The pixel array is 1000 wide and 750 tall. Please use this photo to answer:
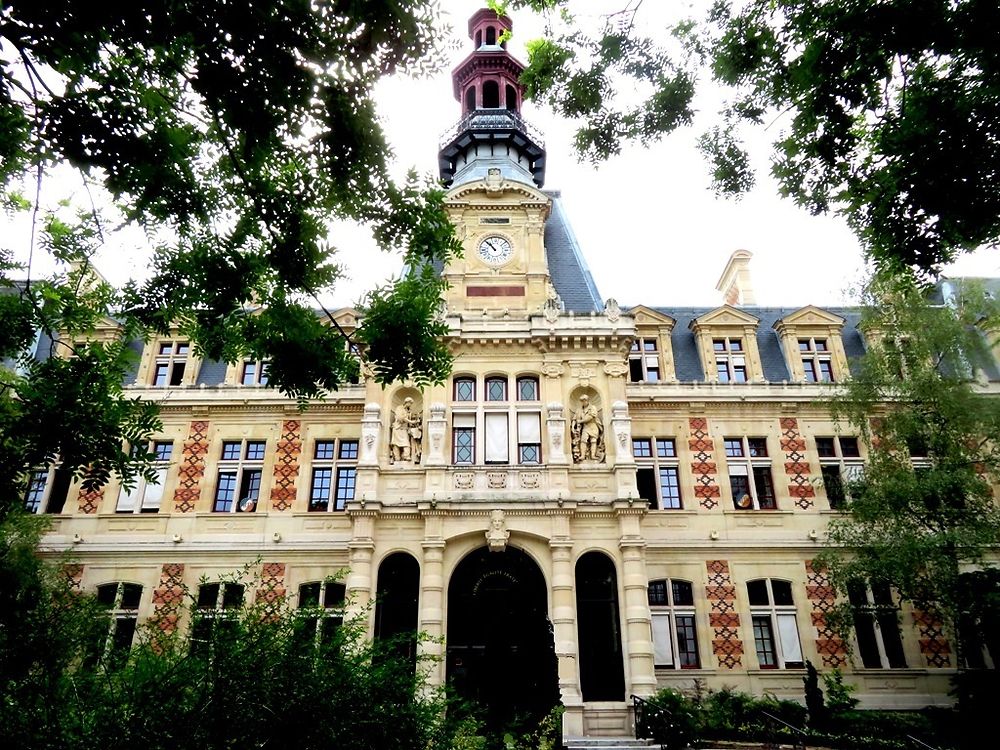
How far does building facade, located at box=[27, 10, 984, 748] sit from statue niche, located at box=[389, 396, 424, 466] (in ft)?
0.33

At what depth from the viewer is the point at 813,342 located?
26.9 meters

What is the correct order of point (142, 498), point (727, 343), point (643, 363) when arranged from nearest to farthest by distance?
point (142, 498) → point (643, 363) → point (727, 343)

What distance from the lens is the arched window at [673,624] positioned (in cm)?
2158

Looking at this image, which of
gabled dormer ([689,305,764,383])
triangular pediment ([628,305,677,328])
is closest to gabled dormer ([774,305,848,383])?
gabled dormer ([689,305,764,383])

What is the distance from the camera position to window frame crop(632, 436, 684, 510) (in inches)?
942

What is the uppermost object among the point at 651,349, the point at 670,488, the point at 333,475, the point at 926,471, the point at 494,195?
the point at 494,195

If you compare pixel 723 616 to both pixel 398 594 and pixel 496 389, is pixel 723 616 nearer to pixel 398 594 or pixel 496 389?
pixel 496 389

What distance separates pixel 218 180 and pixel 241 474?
1804 centimetres

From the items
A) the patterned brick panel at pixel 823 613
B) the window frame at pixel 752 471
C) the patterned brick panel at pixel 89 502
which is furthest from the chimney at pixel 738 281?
the patterned brick panel at pixel 89 502

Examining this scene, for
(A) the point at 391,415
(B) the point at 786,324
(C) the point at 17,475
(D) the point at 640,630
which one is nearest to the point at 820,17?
(C) the point at 17,475

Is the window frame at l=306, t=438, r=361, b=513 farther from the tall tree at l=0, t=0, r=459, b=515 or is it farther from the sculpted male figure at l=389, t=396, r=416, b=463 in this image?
the tall tree at l=0, t=0, r=459, b=515

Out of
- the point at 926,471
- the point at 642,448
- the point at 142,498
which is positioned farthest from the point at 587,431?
the point at 142,498

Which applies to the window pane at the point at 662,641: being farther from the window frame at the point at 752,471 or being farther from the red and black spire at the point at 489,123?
the red and black spire at the point at 489,123

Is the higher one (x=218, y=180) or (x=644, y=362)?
(x=644, y=362)
